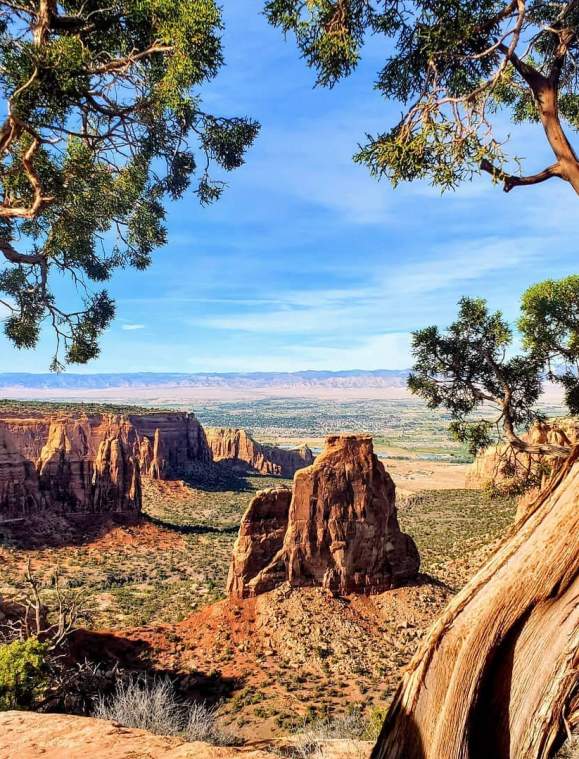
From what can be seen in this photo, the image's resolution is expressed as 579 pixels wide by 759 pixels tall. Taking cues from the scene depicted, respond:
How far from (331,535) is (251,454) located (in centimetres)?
9177

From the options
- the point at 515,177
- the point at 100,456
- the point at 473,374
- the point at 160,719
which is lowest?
the point at 160,719

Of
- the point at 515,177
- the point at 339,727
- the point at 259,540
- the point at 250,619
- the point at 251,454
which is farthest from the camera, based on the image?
the point at 251,454

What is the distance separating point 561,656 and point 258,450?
116m

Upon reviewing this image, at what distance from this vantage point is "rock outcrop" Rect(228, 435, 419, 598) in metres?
27.7

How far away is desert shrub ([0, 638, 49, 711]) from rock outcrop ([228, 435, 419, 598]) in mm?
13510

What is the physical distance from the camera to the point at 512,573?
15.6ft

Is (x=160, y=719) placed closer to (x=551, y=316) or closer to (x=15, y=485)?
(x=551, y=316)

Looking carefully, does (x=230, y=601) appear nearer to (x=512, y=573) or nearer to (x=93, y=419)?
(x=512, y=573)

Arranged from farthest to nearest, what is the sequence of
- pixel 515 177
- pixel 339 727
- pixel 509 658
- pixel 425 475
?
pixel 425 475 < pixel 339 727 < pixel 515 177 < pixel 509 658

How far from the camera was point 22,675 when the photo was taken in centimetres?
1488

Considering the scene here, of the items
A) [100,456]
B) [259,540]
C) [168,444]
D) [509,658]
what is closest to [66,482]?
[100,456]

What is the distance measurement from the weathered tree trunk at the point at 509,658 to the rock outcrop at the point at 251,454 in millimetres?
112355

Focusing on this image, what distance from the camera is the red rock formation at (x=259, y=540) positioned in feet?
91.7

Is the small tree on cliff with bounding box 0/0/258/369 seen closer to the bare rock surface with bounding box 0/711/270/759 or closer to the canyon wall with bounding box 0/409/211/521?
the bare rock surface with bounding box 0/711/270/759
